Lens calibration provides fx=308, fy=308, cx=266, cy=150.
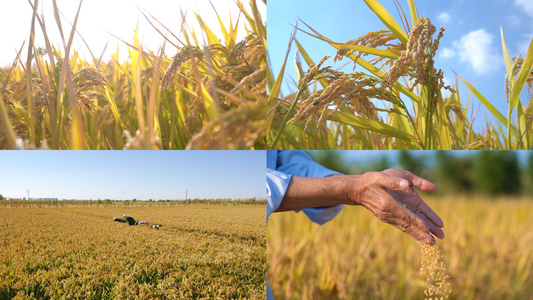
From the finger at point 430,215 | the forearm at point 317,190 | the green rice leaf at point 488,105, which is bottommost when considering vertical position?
the finger at point 430,215

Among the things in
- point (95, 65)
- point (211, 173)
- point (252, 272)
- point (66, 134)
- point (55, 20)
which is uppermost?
point (55, 20)

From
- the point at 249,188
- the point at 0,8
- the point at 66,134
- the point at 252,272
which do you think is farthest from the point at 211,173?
the point at 0,8

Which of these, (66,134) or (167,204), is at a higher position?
(66,134)

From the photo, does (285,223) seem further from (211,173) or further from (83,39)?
(83,39)

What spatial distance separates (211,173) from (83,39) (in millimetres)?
625

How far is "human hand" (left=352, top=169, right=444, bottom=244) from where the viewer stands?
98 centimetres

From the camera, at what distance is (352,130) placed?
1.20m

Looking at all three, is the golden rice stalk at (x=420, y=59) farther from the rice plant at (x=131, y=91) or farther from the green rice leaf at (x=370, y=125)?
the rice plant at (x=131, y=91)

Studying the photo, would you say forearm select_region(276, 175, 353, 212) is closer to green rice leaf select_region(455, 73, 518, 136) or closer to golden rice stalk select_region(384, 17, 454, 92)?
golden rice stalk select_region(384, 17, 454, 92)

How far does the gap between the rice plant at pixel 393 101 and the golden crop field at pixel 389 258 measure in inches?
23.9

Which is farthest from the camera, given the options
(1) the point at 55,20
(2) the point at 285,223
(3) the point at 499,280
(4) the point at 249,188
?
(2) the point at 285,223

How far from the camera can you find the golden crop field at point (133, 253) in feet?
3.46

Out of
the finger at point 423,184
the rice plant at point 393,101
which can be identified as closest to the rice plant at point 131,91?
the rice plant at point 393,101

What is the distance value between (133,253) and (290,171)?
64 cm
